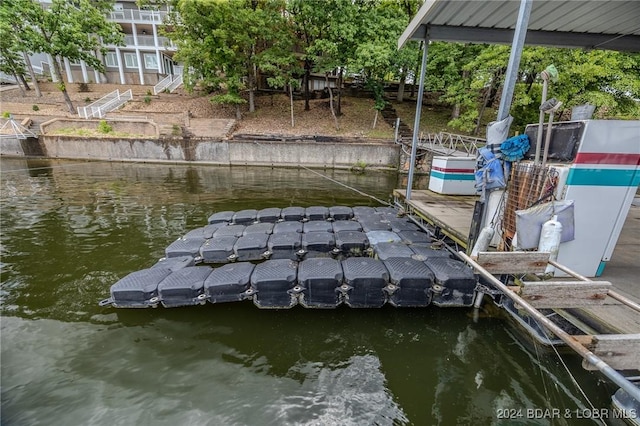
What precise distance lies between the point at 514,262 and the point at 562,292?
26.2 inches

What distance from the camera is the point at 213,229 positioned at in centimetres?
669

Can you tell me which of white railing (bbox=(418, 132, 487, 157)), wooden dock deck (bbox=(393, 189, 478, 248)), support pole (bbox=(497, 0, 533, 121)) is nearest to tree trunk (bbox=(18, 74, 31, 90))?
white railing (bbox=(418, 132, 487, 157))

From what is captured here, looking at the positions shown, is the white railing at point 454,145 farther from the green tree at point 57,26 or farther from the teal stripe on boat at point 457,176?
the green tree at point 57,26

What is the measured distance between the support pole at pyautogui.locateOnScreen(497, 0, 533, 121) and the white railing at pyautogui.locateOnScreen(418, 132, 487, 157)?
790 centimetres

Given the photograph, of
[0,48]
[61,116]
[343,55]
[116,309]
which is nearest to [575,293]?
[116,309]

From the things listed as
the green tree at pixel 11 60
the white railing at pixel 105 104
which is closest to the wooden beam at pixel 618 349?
the white railing at pixel 105 104

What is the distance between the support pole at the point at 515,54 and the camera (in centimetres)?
342

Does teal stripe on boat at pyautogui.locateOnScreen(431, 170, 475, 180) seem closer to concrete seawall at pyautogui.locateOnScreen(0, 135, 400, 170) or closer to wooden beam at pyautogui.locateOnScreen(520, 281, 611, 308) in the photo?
wooden beam at pyautogui.locateOnScreen(520, 281, 611, 308)

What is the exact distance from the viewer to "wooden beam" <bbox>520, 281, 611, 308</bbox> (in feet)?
7.50

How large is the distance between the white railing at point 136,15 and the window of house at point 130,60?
9.56ft

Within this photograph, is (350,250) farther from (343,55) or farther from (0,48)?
(0,48)

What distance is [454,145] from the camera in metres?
16.3

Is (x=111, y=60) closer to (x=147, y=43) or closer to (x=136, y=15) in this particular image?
(x=147, y=43)

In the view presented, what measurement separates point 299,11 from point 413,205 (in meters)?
17.6
